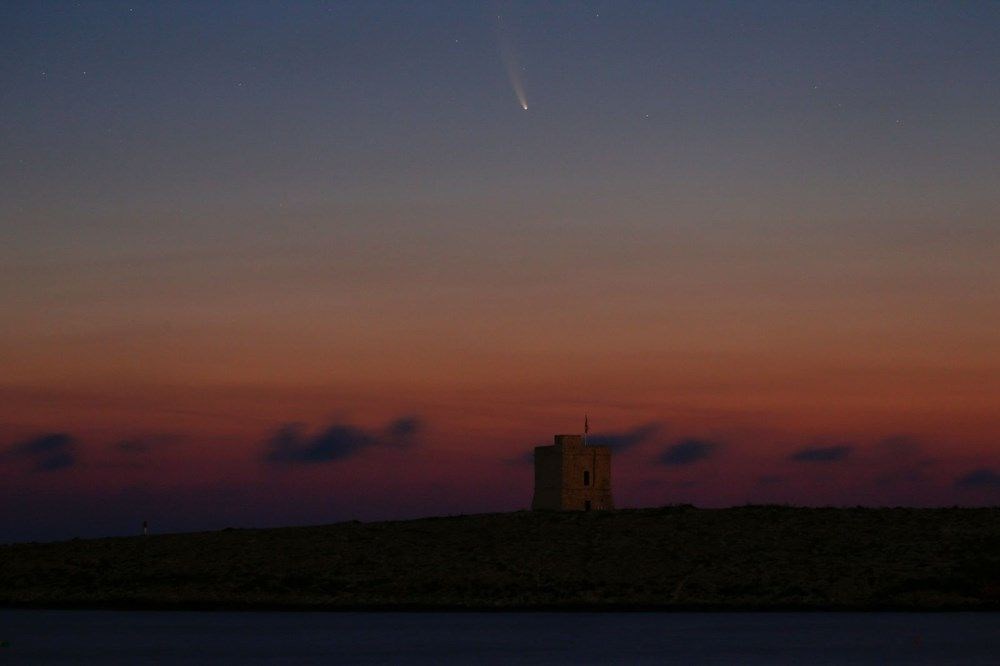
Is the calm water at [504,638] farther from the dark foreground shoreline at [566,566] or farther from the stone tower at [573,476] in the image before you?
the stone tower at [573,476]

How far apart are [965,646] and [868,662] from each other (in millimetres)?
5752

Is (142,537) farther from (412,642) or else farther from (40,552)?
(412,642)

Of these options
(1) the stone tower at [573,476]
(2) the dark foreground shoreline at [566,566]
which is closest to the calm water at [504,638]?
(2) the dark foreground shoreline at [566,566]

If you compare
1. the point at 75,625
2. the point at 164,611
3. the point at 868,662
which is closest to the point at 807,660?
the point at 868,662

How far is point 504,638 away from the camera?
174 feet

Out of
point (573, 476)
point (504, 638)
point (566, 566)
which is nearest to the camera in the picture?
point (504, 638)

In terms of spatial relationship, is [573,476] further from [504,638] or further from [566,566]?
[504,638]

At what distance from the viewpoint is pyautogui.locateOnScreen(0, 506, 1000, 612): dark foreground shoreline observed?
68.5 metres

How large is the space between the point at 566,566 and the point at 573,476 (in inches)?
567

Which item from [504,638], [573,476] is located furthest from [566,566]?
[504,638]

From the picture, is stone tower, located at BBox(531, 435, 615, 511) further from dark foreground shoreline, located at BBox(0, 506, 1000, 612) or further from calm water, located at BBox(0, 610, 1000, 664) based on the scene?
calm water, located at BBox(0, 610, 1000, 664)

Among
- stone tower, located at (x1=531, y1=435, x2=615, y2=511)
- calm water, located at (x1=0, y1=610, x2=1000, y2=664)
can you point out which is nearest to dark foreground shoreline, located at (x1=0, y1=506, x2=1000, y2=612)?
A: stone tower, located at (x1=531, y1=435, x2=615, y2=511)

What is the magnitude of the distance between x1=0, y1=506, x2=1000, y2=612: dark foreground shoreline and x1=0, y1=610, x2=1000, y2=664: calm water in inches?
132

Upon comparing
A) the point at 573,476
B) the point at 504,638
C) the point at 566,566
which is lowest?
the point at 504,638
